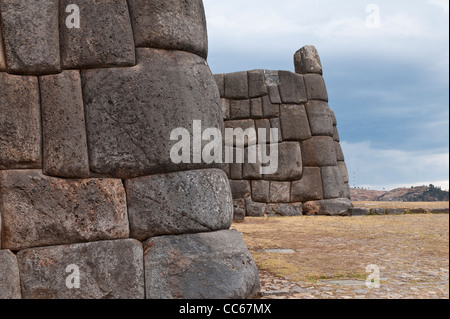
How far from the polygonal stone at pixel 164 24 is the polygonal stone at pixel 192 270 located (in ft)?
4.46

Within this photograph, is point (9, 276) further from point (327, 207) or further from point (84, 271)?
point (327, 207)

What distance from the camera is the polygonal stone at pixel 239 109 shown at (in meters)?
10.5

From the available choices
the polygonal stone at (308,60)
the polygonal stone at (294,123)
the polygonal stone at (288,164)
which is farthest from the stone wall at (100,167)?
the polygonal stone at (308,60)

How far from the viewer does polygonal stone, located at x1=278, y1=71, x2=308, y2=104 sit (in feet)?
34.0

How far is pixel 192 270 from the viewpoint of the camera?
9.80ft

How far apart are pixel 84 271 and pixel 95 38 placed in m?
1.55

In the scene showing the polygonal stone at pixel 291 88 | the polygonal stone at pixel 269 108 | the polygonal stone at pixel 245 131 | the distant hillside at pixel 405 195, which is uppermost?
the polygonal stone at pixel 291 88

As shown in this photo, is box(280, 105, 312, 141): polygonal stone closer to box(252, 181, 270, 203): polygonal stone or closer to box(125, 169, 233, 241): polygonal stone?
box(252, 181, 270, 203): polygonal stone

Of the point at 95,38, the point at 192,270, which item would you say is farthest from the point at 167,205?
the point at 95,38

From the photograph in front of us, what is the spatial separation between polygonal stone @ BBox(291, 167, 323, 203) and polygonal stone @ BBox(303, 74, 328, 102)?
5.76ft

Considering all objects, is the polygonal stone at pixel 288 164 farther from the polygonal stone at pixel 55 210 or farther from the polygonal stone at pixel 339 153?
the polygonal stone at pixel 55 210

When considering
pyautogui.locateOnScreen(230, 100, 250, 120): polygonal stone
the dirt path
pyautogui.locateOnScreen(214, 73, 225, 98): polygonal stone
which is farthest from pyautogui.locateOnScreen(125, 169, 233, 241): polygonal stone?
pyautogui.locateOnScreen(214, 73, 225, 98): polygonal stone

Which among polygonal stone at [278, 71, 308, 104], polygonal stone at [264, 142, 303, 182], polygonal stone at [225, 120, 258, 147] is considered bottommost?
polygonal stone at [264, 142, 303, 182]
